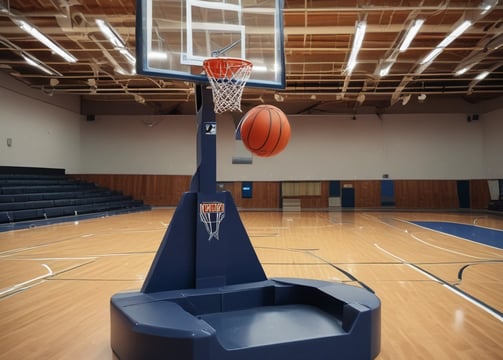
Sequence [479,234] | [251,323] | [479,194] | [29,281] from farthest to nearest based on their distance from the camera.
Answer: [479,194] → [479,234] → [29,281] → [251,323]

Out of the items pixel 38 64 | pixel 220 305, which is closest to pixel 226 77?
pixel 220 305

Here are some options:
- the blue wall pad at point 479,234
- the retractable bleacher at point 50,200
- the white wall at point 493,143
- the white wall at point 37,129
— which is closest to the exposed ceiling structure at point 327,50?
the white wall at point 37,129

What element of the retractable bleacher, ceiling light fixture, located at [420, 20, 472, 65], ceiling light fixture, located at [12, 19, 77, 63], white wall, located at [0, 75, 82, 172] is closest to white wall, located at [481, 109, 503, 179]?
ceiling light fixture, located at [420, 20, 472, 65]

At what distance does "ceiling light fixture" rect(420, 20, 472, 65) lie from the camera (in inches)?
336

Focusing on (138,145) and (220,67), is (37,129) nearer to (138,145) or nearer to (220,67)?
(138,145)

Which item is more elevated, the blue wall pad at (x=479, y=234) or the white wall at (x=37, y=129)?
the white wall at (x=37, y=129)

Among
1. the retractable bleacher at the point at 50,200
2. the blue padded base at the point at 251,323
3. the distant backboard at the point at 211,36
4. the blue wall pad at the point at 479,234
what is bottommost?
the blue wall pad at the point at 479,234

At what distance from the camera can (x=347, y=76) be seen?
41.0 ft

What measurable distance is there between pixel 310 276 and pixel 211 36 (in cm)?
290

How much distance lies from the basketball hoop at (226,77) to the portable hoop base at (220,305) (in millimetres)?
106

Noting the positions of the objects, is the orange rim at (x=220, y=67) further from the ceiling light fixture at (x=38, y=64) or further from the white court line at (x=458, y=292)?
the ceiling light fixture at (x=38, y=64)

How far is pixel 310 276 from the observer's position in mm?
4637

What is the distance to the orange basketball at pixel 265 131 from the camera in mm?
3369

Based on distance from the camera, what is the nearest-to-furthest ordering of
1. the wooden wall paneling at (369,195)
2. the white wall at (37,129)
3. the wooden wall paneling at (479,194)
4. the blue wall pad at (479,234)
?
the blue wall pad at (479,234), the white wall at (37,129), the wooden wall paneling at (479,194), the wooden wall paneling at (369,195)
